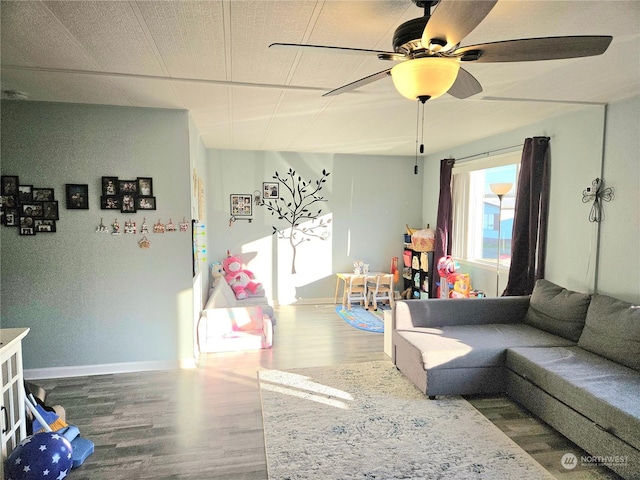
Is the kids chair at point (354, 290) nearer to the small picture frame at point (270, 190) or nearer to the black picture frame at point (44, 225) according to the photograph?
the small picture frame at point (270, 190)

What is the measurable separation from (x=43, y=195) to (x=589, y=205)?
464cm

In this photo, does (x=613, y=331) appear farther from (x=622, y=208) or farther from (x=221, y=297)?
(x=221, y=297)

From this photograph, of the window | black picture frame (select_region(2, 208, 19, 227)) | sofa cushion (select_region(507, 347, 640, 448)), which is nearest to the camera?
sofa cushion (select_region(507, 347, 640, 448))

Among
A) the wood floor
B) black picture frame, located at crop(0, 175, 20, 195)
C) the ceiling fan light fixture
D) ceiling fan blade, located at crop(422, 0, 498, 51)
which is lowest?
the wood floor

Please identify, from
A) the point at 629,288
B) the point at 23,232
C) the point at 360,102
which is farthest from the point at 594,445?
the point at 23,232

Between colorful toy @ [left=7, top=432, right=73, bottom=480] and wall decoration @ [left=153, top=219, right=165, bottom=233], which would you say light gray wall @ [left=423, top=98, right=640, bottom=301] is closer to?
wall decoration @ [left=153, top=219, right=165, bottom=233]

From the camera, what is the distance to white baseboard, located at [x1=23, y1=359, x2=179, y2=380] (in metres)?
3.37

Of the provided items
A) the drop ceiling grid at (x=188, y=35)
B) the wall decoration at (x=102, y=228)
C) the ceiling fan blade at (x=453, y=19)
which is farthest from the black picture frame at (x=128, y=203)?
the ceiling fan blade at (x=453, y=19)

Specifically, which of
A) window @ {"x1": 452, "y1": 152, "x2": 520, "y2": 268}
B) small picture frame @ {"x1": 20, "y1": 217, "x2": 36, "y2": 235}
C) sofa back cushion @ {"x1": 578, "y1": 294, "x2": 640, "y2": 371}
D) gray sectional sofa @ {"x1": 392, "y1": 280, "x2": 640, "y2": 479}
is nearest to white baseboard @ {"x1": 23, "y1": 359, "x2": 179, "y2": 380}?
small picture frame @ {"x1": 20, "y1": 217, "x2": 36, "y2": 235}

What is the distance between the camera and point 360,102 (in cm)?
322

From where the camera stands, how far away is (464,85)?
184 cm

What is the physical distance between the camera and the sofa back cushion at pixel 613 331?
262 centimetres

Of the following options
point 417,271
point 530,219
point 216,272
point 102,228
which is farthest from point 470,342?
point 216,272

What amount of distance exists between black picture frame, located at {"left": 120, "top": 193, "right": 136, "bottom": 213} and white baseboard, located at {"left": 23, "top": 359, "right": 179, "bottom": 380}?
1.37 metres
